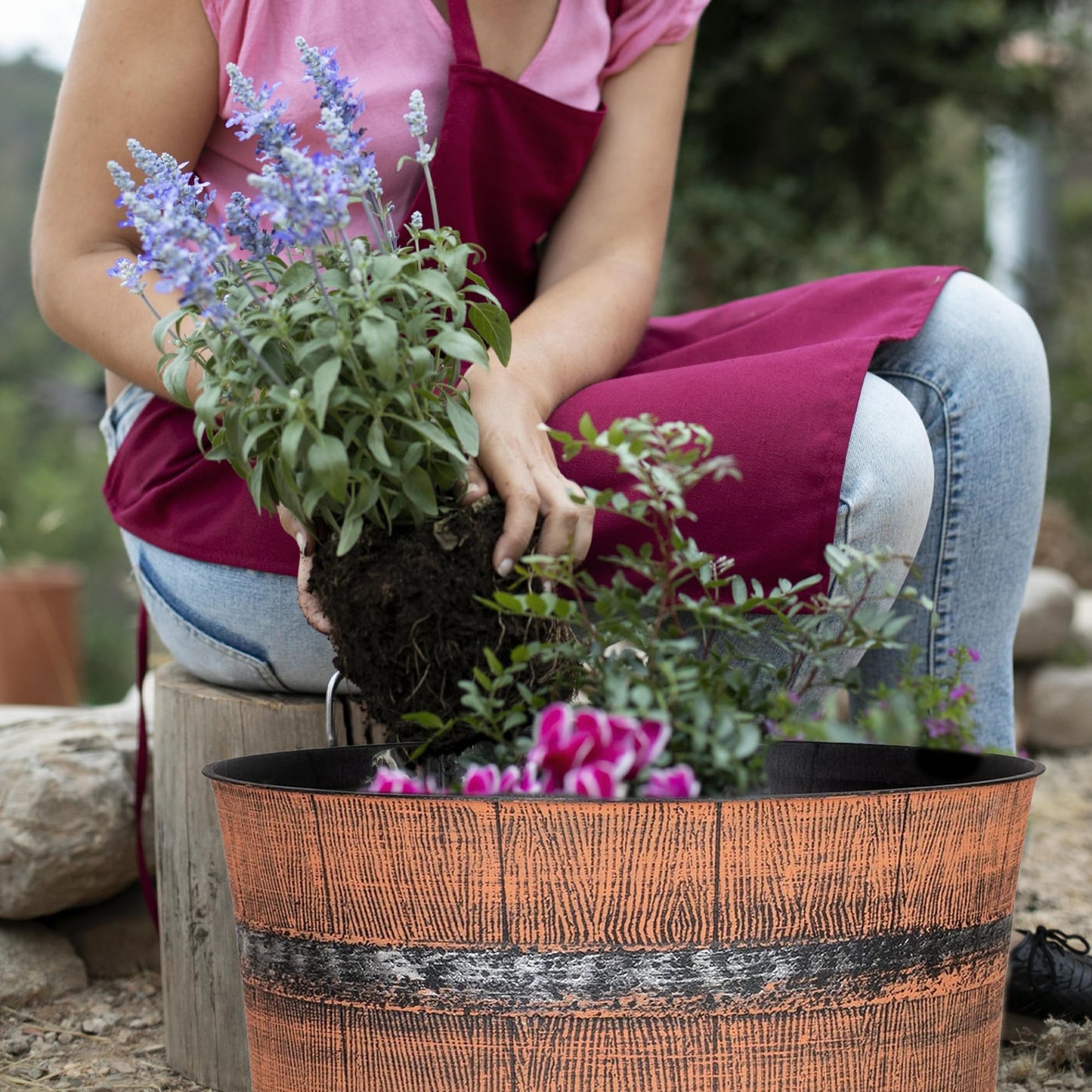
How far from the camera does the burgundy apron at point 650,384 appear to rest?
124cm

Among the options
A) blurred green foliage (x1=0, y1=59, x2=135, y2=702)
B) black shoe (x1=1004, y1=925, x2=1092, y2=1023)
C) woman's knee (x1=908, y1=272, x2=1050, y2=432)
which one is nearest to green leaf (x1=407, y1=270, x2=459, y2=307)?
woman's knee (x1=908, y1=272, x2=1050, y2=432)

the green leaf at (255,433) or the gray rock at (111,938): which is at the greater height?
the green leaf at (255,433)

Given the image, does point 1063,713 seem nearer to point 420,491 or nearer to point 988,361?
point 988,361

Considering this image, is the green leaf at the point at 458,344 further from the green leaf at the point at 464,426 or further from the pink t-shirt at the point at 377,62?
the pink t-shirt at the point at 377,62

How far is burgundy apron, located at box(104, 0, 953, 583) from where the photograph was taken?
48.6 inches

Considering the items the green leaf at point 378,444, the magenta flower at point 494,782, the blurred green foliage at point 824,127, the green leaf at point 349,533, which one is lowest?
the magenta flower at point 494,782

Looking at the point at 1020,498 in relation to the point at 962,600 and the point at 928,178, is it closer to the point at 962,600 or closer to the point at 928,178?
the point at 962,600

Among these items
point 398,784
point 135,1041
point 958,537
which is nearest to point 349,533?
point 398,784

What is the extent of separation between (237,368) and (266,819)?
1.18 ft

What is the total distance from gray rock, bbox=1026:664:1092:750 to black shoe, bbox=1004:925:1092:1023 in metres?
2.67

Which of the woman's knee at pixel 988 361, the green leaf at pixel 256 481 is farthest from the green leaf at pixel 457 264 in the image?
the woman's knee at pixel 988 361

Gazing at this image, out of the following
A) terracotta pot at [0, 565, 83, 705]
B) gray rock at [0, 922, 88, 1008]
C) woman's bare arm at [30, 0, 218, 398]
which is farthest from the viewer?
terracotta pot at [0, 565, 83, 705]

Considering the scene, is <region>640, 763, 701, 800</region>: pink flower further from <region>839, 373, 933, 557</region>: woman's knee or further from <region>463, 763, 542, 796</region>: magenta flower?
<region>839, 373, 933, 557</region>: woman's knee

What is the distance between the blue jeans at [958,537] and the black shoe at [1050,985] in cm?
29
